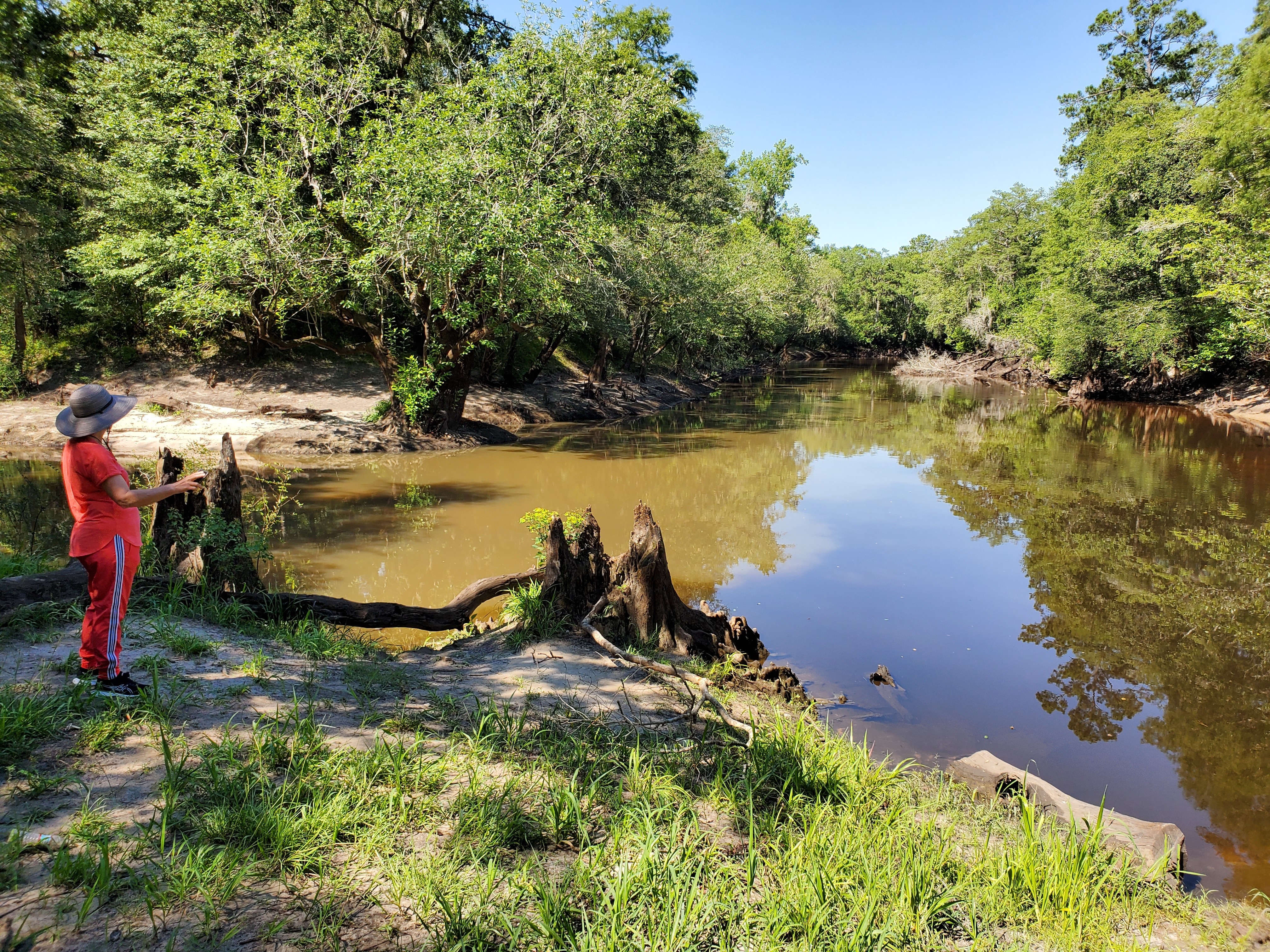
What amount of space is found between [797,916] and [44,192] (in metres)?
22.0

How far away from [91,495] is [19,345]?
21116 millimetres

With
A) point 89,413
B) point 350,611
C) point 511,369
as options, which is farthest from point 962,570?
point 511,369

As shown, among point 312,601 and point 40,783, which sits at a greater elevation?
point 40,783

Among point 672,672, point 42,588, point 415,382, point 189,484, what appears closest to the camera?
point 189,484

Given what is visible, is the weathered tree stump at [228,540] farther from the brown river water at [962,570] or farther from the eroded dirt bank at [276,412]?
the eroded dirt bank at [276,412]

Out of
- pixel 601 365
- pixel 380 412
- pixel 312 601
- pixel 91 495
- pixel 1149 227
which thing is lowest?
pixel 312 601

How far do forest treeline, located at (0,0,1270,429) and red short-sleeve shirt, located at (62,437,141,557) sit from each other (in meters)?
11.6

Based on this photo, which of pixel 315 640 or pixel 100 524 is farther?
pixel 315 640

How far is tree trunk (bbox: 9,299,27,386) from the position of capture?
18609mm

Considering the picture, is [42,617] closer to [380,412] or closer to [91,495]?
[91,495]

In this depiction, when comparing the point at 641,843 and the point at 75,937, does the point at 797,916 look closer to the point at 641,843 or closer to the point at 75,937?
the point at 641,843

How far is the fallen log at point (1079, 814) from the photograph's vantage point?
13.1 feet

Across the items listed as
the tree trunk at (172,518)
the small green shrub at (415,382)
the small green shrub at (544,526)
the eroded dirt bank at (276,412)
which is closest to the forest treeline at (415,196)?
the small green shrub at (415,382)

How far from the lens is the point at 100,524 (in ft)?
12.6
